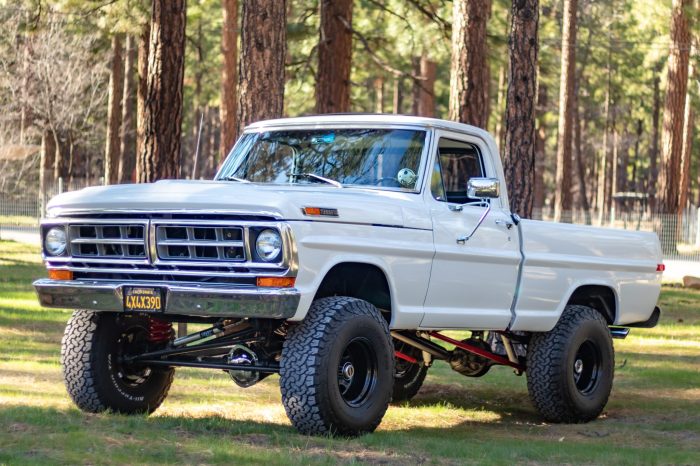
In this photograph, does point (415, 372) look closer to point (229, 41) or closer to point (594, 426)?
point (594, 426)

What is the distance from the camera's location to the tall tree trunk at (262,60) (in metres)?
15.1

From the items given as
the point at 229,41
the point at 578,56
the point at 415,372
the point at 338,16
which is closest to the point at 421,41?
the point at 229,41

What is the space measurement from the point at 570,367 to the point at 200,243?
4025mm

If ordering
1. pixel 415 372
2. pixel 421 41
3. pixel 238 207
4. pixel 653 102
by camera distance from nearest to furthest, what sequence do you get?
pixel 238 207
pixel 415 372
pixel 421 41
pixel 653 102

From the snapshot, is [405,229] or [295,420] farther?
[405,229]

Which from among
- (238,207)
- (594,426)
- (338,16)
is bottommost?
(594,426)

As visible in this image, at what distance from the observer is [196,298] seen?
8.22m

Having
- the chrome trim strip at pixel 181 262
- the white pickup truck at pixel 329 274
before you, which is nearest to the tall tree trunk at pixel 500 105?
the white pickup truck at pixel 329 274

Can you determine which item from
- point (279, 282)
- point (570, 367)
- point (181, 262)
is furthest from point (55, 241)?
point (570, 367)

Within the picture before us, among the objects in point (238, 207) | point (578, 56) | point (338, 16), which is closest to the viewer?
point (238, 207)

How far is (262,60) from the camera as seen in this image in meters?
15.2

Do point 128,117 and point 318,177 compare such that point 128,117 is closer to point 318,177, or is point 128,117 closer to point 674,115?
point 674,115

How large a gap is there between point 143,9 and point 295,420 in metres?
17.8

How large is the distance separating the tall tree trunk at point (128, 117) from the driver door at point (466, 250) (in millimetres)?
34507
